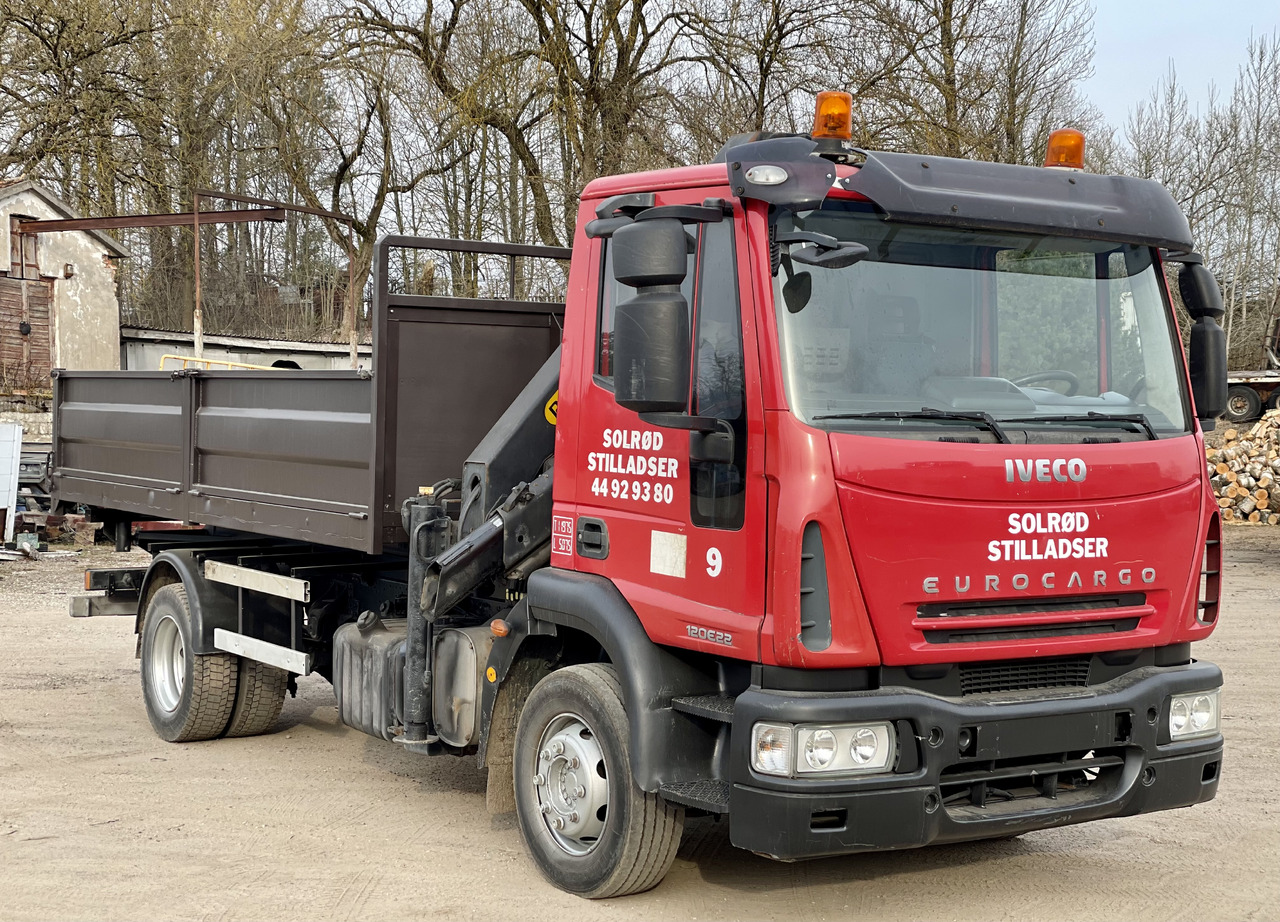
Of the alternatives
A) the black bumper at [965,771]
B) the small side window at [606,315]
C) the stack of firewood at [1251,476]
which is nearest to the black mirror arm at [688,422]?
the small side window at [606,315]

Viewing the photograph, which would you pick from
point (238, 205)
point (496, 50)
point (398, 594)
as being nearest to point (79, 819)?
point (398, 594)

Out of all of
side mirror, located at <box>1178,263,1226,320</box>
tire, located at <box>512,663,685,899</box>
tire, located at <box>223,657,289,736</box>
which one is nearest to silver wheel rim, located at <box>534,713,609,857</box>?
tire, located at <box>512,663,685,899</box>

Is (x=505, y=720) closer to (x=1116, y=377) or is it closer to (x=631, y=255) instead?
(x=631, y=255)

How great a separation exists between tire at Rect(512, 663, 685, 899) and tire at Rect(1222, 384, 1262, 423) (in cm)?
2215

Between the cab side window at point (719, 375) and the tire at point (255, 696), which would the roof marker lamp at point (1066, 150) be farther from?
the tire at point (255, 696)

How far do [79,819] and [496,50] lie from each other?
19.3 meters

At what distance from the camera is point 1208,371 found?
490cm

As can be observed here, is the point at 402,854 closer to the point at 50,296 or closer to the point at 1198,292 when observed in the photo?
the point at 1198,292

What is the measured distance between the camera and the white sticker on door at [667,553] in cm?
443

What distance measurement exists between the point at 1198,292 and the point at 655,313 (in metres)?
2.19

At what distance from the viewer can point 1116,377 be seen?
464cm

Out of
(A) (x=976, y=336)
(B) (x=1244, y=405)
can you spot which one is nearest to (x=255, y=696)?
(A) (x=976, y=336)

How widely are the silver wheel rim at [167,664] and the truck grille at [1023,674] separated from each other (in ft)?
15.8

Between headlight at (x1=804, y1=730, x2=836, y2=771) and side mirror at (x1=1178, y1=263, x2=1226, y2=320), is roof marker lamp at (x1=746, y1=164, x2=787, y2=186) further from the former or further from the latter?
side mirror at (x1=1178, y1=263, x2=1226, y2=320)
